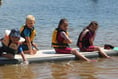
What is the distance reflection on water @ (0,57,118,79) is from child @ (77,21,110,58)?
660 millimetres

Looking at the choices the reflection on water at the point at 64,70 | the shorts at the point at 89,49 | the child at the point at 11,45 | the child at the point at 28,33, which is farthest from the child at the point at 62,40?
the child at the point at 11,45

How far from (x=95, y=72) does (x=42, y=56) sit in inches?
63.1

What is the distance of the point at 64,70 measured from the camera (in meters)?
8.29

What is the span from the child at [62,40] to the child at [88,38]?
53 cm

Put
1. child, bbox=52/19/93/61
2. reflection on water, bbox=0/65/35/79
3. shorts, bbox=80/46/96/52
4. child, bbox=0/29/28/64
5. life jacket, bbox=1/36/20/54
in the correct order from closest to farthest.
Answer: reflection on water, bbox=0/65/35/79, child, bbox=0/29/28/64, life jacket, bbox=1/36/20/54, child, bbox=52/19/93/61, shorts, bbox=80/46/96/52

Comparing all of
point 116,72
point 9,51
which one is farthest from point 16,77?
point 116,72

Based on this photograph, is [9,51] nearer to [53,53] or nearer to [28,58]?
[28,58]

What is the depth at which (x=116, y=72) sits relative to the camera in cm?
808

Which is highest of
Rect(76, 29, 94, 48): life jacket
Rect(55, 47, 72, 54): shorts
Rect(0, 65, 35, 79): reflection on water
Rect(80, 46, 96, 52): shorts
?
Rect(76, 29, 94, 48): life jacket

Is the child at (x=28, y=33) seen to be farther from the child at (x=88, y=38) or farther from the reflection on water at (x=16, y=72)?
the child at (x=88, y=38)

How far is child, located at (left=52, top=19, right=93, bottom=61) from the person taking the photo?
9258 mm

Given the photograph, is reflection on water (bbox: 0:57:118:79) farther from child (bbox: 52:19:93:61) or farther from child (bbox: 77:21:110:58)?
child (bbox: 77:21:110:58)

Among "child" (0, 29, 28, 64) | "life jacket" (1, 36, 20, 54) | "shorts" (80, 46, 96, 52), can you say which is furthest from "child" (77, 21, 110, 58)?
A: "life jacket" (1, 36, 20, 54)

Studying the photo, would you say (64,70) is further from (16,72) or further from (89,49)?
(89,49)
